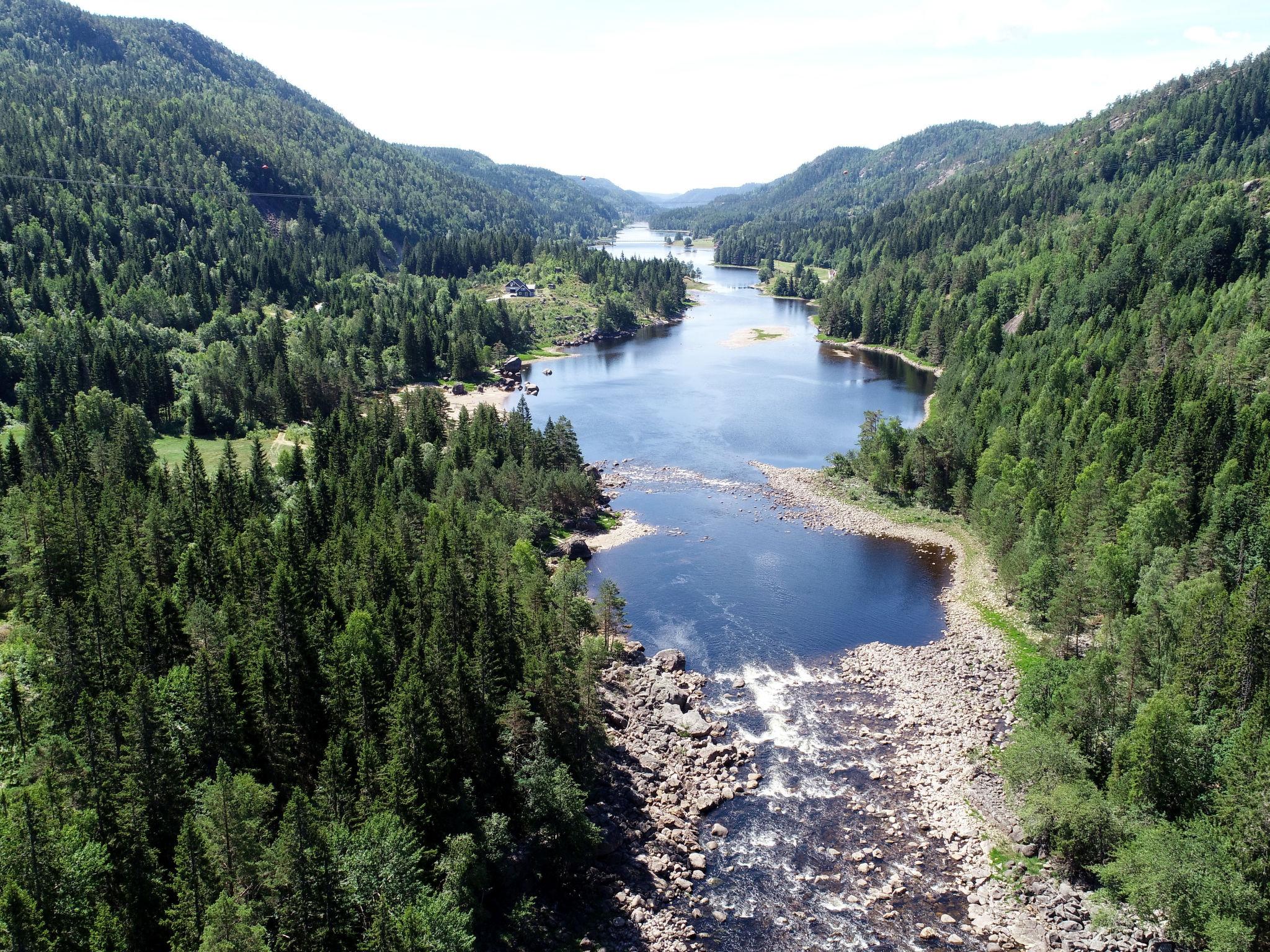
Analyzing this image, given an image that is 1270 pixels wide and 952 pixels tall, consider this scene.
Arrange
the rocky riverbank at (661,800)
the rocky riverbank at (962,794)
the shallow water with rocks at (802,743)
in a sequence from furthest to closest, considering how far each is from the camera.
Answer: the rocky riverbank at (661,800), the shallow water with rocks at (802,743), the rocky riverbank at (962,794)

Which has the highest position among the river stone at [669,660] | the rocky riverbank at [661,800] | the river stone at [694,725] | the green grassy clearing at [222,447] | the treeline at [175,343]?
Result: the treeline at [175,343]

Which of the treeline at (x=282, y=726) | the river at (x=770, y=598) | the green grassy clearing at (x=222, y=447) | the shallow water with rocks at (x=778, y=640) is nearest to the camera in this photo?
the treeline at (x=282, y=726)

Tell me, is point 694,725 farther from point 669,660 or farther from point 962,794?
point 962,794

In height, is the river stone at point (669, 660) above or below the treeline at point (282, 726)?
below

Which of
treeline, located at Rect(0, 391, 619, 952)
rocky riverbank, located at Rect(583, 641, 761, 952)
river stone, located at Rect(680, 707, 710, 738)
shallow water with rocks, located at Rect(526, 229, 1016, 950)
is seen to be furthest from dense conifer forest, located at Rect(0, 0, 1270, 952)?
river stone, located at Rect(680, 707, 710, 738)

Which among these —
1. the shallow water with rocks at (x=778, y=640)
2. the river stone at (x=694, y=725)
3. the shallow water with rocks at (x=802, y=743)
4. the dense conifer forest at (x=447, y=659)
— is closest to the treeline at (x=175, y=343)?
the dense conifer forest at (x=447, y=659)

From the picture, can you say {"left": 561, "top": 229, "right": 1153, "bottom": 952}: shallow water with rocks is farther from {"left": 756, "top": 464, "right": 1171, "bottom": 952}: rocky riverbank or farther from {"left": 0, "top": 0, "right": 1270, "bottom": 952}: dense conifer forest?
{"left": 0, "top": 0, "right": 1270, "bottom": 952}: dense conifer forest

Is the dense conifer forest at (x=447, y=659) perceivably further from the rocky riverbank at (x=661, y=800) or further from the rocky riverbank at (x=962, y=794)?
the rocky riverbank at (x=661, y=800)
